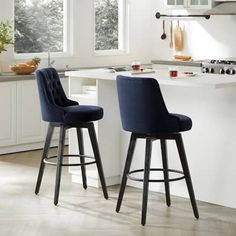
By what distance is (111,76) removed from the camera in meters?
5.60

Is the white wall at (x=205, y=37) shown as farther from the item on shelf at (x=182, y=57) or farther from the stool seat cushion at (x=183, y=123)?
the stool seat cushion at (x=183, y=123)

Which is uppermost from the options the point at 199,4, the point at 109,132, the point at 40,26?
the point at 199,4

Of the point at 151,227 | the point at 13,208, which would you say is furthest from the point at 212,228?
the point at 13,208

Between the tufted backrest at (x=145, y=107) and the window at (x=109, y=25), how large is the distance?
406 centimetres

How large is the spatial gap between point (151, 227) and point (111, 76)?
1.35 meters

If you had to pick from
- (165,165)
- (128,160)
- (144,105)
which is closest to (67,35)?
(165,165)

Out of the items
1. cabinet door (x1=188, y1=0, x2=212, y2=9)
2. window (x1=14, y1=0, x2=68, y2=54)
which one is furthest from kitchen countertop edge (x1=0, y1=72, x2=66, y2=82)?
cabinet door (x1=188, y1=0, x2=212, y2=9)

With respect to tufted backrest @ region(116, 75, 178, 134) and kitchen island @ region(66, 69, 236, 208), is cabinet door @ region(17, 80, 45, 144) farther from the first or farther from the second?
tufted backrest @ region(116, 75, 178, 134)

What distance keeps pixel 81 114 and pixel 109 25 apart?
3.87 meters

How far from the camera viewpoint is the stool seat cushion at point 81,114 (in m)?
5.41

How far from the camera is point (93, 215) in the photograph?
16.9 feet

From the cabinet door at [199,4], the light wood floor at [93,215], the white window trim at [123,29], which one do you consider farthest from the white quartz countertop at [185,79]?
the white window trim at [123,29]

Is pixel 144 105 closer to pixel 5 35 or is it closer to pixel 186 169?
pixel 186 169

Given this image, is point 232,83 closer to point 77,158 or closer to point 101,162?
point 101,162
